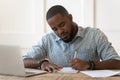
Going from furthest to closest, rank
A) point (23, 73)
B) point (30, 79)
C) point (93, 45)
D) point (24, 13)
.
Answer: point (24, 13), point (93, 45), point (23, 73), point (30, 79)

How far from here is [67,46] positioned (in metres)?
2.35

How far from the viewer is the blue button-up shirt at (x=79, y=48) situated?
2297mm

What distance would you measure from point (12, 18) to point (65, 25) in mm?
1397

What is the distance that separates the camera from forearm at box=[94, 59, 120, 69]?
2.01 m

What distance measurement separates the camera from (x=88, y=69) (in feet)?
6.46

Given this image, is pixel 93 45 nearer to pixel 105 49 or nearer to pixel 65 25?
pixel 105 49

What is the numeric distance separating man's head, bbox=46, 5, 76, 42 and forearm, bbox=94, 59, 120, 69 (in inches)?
15.0

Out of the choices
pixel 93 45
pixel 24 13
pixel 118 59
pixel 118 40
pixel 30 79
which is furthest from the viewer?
pixel 24 13

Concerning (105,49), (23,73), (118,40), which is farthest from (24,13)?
(23,73)

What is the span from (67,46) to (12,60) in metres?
0.73

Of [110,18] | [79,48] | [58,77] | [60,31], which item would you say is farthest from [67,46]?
[110,18]

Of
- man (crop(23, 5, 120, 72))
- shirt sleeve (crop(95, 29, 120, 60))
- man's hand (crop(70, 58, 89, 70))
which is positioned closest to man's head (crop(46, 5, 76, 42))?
man (crop(23, 5, 120, 72))

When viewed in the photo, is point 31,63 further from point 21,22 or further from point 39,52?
point 21,22

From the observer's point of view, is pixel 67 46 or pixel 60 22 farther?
pixel 67 46
